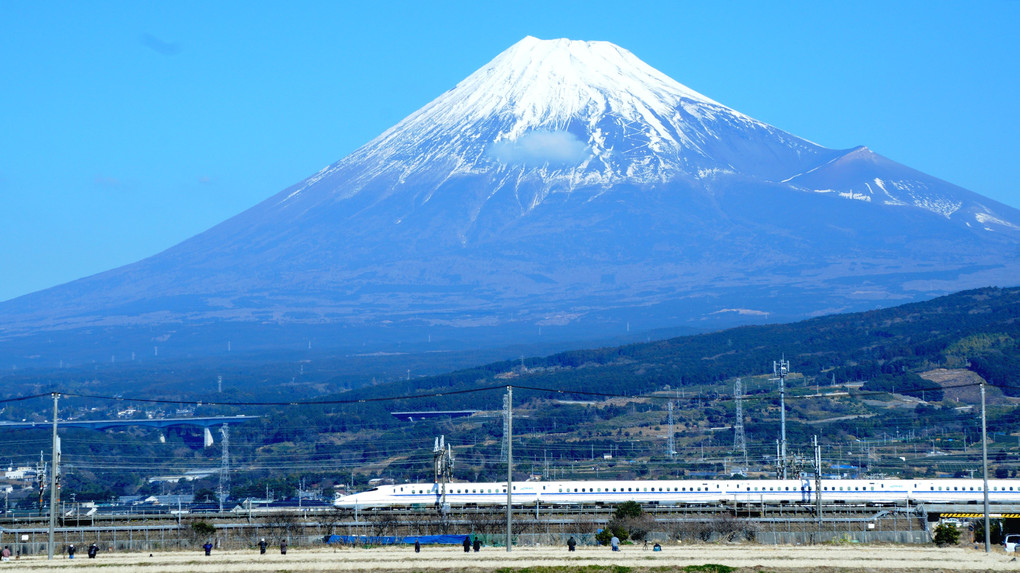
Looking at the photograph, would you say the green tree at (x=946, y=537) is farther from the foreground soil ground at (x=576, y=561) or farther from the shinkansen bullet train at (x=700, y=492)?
the shinkansen bullet train at (x=700, y=492)

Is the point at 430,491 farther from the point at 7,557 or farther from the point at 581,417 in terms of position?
the point at 581,417

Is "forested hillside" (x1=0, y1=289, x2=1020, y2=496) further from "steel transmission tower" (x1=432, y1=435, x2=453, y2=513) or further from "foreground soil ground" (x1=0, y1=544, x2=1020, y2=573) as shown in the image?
"foreground soil ground" (x1=0, y1=544, x2=1020, y2=573)

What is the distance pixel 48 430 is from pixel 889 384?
299 ft

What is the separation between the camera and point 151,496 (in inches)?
4144

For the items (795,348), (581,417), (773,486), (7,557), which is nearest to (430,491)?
(773,486)

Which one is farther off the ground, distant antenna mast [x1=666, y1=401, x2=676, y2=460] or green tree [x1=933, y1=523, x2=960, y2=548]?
distant antenna mast [x1=666, y1=401, x2=676, y2=460]

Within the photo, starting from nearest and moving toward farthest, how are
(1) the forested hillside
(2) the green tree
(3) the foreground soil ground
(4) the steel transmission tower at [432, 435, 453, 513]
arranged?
(3) the foreground soil ground → (2) the green tree → (4) the steel transmission tower at [432, 435, 453, 513] → (1) the forested hillside

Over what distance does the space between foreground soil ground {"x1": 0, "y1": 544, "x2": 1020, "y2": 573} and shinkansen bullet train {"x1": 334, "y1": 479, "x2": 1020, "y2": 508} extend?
765 inches

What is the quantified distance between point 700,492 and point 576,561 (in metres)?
28.1

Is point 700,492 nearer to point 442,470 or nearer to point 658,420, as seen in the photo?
point 442,470

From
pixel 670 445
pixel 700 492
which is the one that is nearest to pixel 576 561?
pixel 700 492

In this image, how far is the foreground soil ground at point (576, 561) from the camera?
54750mm

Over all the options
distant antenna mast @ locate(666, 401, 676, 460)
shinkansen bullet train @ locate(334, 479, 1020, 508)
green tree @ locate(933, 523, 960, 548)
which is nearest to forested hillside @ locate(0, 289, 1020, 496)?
distant antenna mast @ locate(666, 401, 676, 460)

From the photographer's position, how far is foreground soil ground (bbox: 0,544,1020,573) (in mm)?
54750
